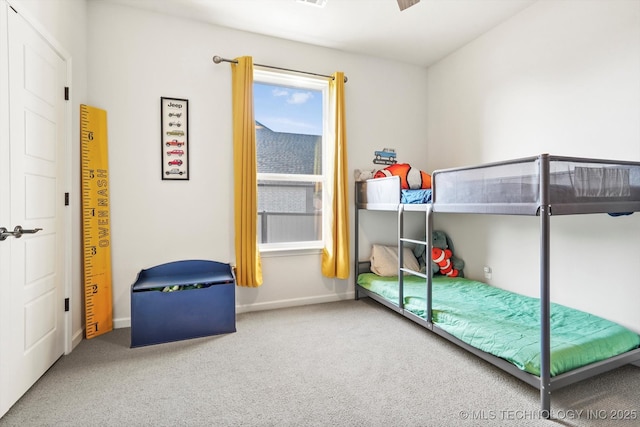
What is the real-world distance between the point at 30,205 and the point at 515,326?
10.0 feet

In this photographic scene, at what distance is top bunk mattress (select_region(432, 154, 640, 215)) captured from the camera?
64.1 inches

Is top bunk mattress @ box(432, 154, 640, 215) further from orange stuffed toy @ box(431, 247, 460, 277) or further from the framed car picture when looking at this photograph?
the framed car picture

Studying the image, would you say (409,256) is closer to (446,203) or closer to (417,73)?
(446,203)

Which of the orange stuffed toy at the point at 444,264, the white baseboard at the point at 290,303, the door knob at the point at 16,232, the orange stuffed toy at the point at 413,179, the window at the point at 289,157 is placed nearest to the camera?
the door knob at the point at 16,232

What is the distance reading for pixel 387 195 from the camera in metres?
2.96

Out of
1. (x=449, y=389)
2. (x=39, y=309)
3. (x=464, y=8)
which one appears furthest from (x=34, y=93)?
(x=464, y=8)

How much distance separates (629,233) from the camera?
2129mm

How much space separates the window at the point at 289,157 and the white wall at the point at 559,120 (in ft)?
5.10

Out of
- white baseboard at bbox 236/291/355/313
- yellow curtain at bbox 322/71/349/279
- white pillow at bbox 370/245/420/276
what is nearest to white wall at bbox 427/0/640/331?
white pillow at bbox 370/245/420/276

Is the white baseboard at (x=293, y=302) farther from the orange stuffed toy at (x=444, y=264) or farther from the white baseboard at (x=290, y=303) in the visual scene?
the orange stuffed toy at (x=444, y=264)

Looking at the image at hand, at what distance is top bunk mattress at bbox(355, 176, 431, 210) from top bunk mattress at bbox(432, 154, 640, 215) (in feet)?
1.64

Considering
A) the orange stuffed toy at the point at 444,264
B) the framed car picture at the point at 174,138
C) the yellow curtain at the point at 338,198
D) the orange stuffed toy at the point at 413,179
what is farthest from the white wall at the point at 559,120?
the framed car picture at the point at 174,138

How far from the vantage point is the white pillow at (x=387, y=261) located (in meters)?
3.41

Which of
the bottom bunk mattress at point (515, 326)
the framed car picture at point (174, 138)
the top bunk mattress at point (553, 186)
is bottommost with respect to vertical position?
the bottom bunk mattress at point (515, 326)
